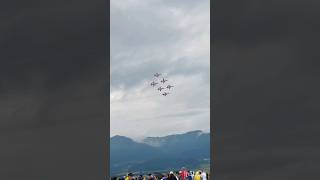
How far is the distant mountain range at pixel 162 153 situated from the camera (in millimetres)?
53225

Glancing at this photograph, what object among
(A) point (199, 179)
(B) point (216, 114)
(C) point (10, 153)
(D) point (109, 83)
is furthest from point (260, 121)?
(C) point (10, 153)

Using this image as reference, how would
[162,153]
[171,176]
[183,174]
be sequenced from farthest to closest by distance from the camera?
[162,153], [183,174], [171,176]

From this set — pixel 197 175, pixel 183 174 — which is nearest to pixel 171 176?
pixel 183 174

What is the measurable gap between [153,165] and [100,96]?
17.8 metres

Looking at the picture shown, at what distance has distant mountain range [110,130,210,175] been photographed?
53.2 meters

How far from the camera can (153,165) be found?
55594 millimetres

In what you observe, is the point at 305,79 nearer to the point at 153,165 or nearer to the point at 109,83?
the point at 109,83

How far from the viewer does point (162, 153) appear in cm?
6291

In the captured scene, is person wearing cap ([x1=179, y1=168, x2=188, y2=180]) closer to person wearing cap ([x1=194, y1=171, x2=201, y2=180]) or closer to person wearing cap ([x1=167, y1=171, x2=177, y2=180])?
person wearing cap ([x1=167, y1=171, x2=177, y2=180])

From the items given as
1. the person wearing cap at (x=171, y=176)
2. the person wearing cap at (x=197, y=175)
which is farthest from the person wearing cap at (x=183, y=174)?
the person wearing cap at (x=197, y=175)

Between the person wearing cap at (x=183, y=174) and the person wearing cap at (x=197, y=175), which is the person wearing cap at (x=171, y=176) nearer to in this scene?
the person wearing cap at (x=183, y=174)

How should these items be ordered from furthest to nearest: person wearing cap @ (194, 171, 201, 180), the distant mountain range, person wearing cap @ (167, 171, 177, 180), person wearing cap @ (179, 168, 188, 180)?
the distant mountain range < person wearing cap @ (179, 168, 188, 180) < person wearing cap @ (194, 171, 201, 180) < person wearing cap @ (167, 171, 177, 180)

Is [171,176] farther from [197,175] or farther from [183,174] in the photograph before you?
[197,175]

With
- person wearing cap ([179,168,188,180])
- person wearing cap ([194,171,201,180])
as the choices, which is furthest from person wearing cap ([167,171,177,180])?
person wearing cap ([194,171,201,180])
